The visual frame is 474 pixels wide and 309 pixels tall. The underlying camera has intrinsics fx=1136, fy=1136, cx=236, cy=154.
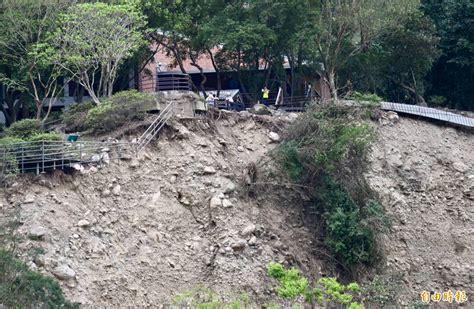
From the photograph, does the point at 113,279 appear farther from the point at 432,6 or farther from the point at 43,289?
the point at 432,6

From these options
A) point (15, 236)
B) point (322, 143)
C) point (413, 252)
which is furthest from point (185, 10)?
point (15, 236)

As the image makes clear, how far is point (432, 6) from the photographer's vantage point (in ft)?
138

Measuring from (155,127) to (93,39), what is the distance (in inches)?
141

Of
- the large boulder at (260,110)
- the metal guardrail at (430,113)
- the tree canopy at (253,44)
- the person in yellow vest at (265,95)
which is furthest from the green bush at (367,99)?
the person in yellow vest at (265,95)

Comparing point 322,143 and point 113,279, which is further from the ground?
point 322,143

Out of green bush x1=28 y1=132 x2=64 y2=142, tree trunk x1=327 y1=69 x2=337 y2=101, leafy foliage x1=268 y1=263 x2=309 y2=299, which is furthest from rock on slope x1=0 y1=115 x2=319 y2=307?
tree trunk x1=327 y1=69 x2=337 y2=101

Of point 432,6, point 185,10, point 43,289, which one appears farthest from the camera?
point 432,6

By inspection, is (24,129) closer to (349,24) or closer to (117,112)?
(117,112)

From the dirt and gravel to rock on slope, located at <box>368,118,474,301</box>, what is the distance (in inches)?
1.6

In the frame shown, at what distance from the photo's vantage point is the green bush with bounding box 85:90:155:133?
32.5m

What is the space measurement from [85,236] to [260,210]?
18.3 feet

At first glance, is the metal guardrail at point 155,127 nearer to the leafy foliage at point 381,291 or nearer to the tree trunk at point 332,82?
the tree trunk at point 332,82

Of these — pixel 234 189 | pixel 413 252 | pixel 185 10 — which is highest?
pixel 185 10

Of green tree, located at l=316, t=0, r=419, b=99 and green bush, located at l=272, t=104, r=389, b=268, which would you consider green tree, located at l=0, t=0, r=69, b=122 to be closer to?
green bush, located at l=272, t=104, r=389, b=268
